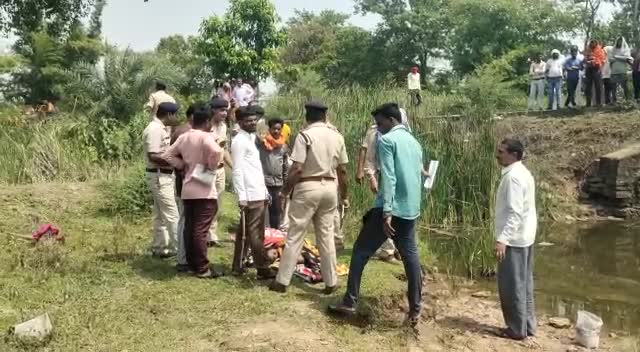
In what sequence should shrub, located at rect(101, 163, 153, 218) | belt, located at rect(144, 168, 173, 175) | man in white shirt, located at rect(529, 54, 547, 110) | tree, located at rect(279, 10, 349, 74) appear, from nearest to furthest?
belt, located at rect(144, 168, 173, 175) → shrub, located at rect(101, 163, 153, 218) → man in white shirt, located at rect(529, 54, 547, 110) → tree, located at rect(279, 10, 349, 74)

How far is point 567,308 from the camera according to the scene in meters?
7.39

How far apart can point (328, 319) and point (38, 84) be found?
69.4 feet

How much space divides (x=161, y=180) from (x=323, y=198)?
191 centimetres

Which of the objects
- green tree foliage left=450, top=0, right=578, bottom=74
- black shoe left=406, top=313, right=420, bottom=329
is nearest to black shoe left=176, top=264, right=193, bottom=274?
black shoe left=406, top=313, right=420, bottom=329

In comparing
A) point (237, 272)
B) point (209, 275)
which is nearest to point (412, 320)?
point (237, 272)

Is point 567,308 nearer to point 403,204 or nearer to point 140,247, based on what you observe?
point 403,204

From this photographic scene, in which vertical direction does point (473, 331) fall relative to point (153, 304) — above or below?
below

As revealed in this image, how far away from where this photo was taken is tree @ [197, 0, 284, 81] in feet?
70.3

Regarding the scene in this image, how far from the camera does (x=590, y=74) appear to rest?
607 inches

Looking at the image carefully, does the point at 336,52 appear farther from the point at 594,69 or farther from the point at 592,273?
the point at 592,273

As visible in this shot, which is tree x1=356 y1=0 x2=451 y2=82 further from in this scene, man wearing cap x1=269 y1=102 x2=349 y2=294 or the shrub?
man wearing cap x1=269 y1=102 x2=349 y2=294

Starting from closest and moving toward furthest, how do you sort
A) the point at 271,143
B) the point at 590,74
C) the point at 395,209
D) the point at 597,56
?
the point at 395,209 → the point at 271,143 → the point at 597,56 → the point at 590,74

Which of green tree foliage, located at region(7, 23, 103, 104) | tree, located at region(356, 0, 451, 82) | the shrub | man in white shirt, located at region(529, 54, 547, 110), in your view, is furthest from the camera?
tree, located at region(356, 0, 451, 82)

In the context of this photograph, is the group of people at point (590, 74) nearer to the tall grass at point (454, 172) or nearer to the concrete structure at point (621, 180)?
the concrete structure at point (621, 180)
